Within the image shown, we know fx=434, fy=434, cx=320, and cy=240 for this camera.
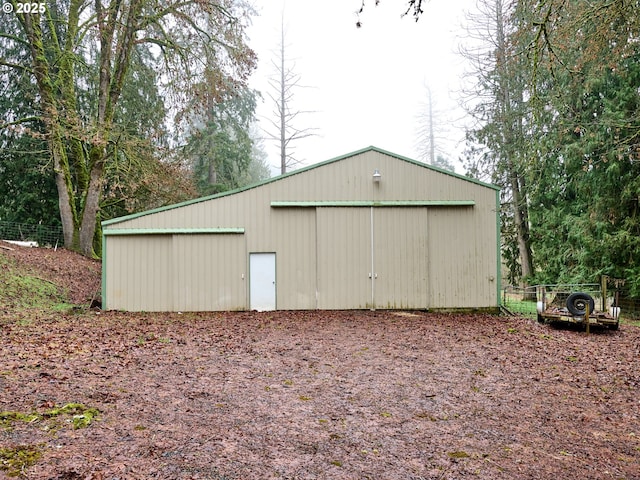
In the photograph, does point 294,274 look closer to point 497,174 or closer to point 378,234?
point 378,234

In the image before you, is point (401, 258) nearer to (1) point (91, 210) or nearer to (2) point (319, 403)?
(2) point (319, 403)

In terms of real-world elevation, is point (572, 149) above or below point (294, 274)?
above

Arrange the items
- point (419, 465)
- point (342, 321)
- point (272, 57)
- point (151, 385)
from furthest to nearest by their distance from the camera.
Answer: point (272, 57) → point (342, 321) → point (151, 385) → point (419, 465)

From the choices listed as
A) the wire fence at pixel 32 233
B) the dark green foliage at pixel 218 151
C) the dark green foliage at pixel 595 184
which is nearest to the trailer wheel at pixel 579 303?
the dark green foliage at pixel 595 184

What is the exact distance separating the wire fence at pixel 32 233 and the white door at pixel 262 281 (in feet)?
34.9

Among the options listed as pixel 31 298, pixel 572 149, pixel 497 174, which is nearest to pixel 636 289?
pixel 572 149

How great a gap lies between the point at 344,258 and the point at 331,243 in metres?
0.55

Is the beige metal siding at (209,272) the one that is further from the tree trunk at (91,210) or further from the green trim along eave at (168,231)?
the tree trunk at (91,210)

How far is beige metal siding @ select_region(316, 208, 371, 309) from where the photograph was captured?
11.9 metres

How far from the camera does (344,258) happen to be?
11953 mm

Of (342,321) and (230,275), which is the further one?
(230,275)

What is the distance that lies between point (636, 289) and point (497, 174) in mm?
7196

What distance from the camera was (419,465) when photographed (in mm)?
3131

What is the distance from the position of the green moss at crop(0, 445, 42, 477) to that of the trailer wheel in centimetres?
1030
